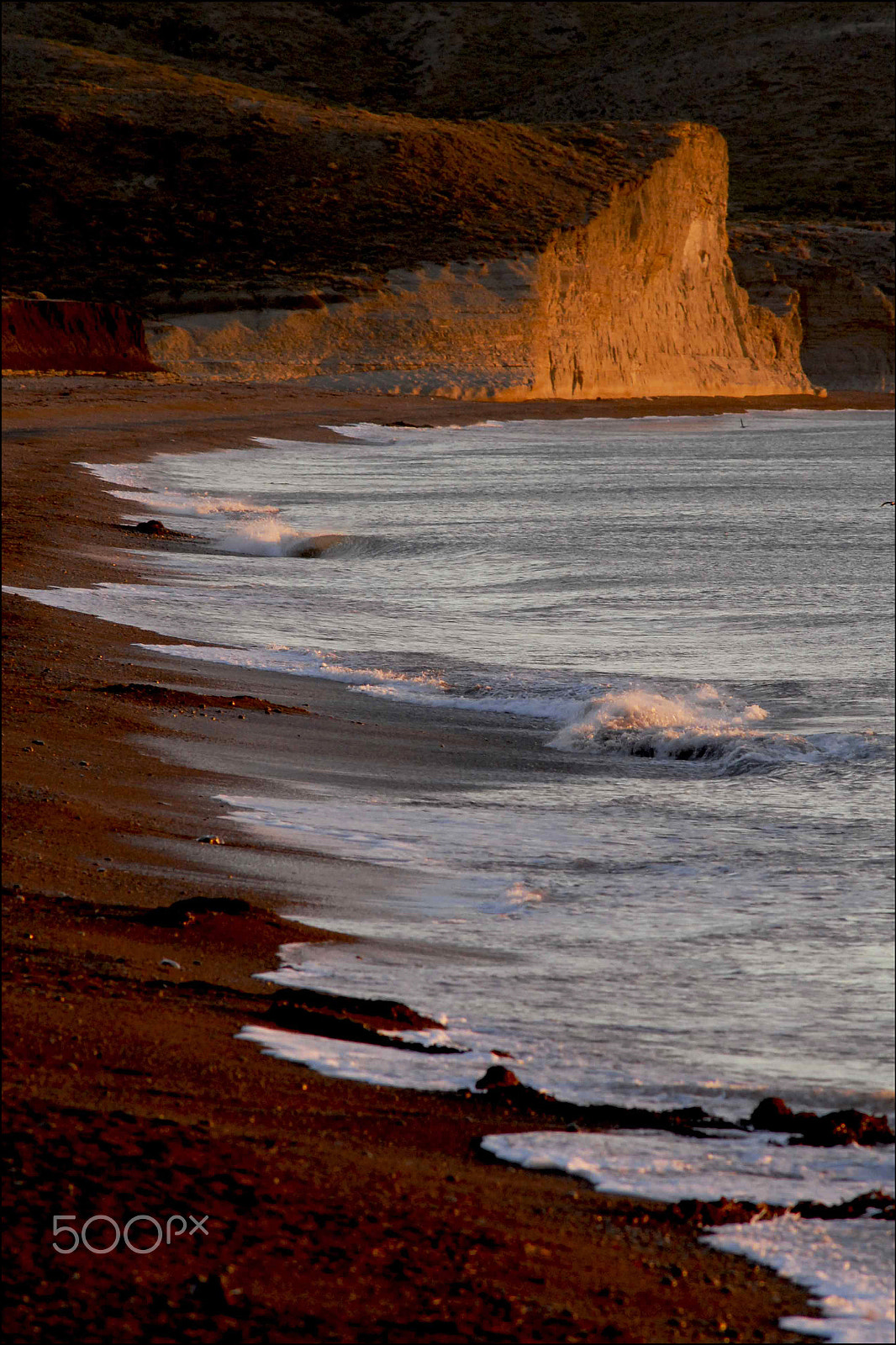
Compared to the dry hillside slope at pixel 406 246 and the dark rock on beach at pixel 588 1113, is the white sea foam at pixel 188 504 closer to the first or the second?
the dark rock on beach at pixel 588 1113

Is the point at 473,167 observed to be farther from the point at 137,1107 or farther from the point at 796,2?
the point at 796,2

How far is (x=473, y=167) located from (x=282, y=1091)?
73668 millimetres

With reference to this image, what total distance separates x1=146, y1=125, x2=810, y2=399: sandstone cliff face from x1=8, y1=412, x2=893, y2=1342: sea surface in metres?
41.2

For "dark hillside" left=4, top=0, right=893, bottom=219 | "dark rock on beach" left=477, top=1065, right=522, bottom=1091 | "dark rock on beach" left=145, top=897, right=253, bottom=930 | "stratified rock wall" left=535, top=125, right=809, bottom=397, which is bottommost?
"dark rock on beach" left=477, top=1065, right=522, bottom=1091

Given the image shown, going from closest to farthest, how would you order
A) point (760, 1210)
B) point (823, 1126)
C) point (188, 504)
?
point (760, 1210) < point (823, 1126) < point (188, 504)

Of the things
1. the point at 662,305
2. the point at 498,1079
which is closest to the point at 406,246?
the point at 662,305

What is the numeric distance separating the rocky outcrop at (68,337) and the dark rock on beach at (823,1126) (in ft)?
176

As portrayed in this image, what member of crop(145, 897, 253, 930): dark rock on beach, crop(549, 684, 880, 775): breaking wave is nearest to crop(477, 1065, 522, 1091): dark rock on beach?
crop(145, 897, 253, 930): dark rock on beach

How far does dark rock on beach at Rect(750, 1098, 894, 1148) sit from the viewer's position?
3.82 metres

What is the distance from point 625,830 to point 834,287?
91.0 meters

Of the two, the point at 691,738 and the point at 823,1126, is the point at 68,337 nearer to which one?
the point at 691,738

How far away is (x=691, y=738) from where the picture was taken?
8875 mm

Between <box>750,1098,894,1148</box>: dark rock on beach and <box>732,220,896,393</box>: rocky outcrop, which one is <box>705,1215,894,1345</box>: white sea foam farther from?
<box>732,220,896,393</box>: rocky outcrop

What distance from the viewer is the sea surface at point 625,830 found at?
13.4 feet
